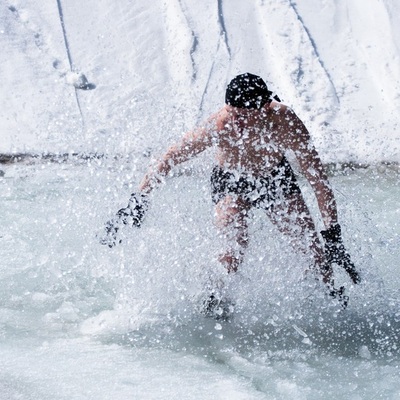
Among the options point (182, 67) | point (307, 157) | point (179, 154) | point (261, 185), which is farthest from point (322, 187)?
point (182, 67)

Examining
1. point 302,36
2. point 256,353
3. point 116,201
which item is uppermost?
point 302,36

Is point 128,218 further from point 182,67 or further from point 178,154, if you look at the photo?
point 182,67

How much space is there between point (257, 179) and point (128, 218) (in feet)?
2.09

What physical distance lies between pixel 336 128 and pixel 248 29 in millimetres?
1693

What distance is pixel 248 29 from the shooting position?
838cm

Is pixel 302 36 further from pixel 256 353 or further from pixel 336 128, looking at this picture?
pixel 256 353

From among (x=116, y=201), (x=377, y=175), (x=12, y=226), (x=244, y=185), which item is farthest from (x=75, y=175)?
(x=244, y=185)

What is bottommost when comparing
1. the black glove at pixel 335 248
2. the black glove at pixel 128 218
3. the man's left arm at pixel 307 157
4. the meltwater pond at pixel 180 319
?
the meltwater pond at pixel 180 319

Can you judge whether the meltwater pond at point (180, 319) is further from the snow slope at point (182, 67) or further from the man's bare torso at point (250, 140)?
the snow slope at point (182, 67)

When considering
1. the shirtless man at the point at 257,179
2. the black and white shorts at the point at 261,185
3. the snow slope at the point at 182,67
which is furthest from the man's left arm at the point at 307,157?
the snow slope at the point at 182,67

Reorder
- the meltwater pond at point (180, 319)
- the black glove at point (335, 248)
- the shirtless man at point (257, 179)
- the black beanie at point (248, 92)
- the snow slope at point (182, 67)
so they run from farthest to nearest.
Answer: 1. the snow slope at point (182, 67)
2. the black glove at point (335, 248)
3. the shirtless man at point (257, 179)
4. the black beanie at point (248, 92)
5. the meltwater pond at point (180, 319)

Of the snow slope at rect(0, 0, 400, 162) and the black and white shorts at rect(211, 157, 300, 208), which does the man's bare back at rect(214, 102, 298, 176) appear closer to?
the black and white shorts at rect(211, 157, 300, 208)

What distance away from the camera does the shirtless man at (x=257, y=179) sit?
12.2ft

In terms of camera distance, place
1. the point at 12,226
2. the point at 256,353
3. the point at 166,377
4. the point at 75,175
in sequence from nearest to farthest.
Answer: the point at 166,377
the point at 256,353
the point at 12,226
the point at 75,175
